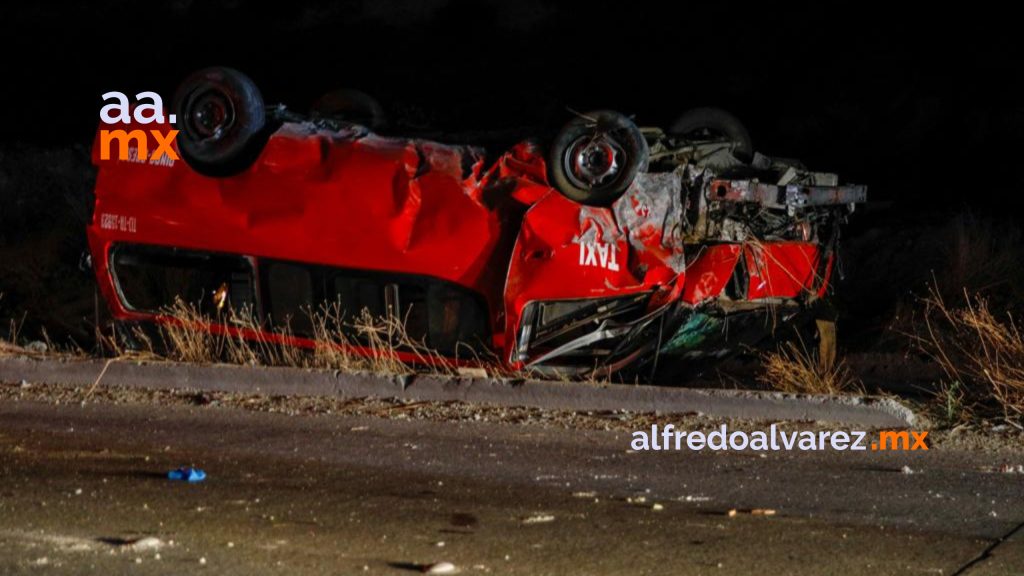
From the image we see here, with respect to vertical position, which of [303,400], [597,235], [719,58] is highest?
[719,58]

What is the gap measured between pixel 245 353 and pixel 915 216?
28.1 ft

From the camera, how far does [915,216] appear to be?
16.4 m

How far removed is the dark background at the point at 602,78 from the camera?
16594mm

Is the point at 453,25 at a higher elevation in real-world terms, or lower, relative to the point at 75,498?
higher

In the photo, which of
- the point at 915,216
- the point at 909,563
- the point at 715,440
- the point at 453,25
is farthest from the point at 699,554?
the point at 453,25

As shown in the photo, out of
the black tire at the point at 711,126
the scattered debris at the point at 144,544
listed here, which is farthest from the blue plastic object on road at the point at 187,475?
the black tire at the point at 711,126

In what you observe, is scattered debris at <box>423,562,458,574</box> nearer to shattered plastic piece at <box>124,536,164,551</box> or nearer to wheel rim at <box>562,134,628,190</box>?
shattered plastic piece at <box>124,536,164,551</box>

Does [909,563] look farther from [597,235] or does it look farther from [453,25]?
[453,25]

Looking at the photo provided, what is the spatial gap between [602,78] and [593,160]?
1639cm

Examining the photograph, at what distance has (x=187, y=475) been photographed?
7.63 m

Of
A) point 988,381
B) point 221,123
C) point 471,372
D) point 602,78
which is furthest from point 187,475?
point 602,78

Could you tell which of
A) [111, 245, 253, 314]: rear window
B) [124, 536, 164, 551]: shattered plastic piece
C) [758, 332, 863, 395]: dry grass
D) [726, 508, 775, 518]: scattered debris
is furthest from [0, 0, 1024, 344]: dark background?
[124, 536, 164, 551]: shattered plastic piece

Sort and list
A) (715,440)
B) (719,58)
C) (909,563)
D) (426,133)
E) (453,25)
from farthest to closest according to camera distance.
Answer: (453,25)
(719,58)
(426,133)
(715,440)
(909,563)

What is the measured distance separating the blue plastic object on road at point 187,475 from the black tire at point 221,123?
2883 mm
